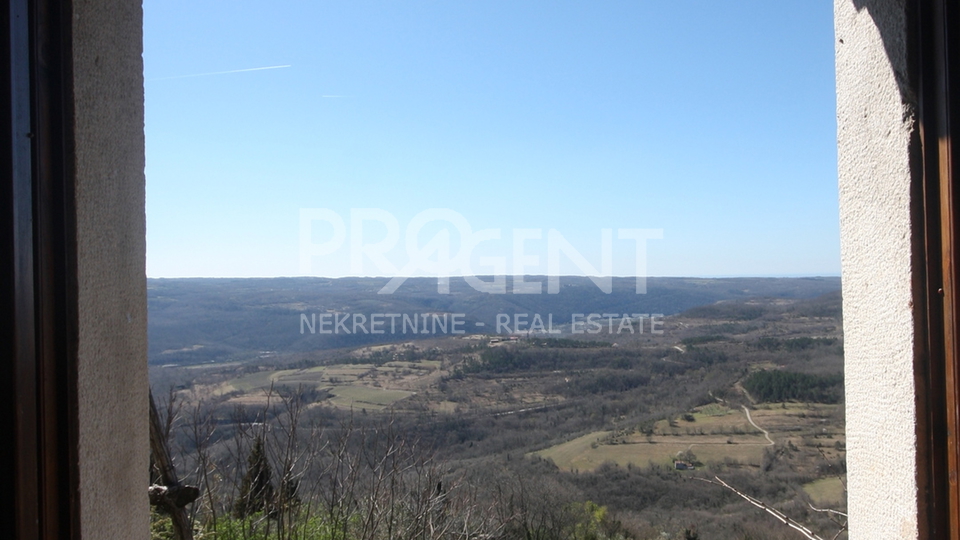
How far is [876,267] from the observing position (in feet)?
3.79

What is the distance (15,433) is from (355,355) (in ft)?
45.2

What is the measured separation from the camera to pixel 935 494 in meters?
1.01

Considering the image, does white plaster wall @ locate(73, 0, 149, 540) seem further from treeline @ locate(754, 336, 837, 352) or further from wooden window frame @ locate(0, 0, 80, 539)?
treeline @ locate(754, 336, 837, 352)

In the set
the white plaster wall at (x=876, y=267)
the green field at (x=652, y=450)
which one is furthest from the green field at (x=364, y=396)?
the white plaster wall at (x=876, y=267)

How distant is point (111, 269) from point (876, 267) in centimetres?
150

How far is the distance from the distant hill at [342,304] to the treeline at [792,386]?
7.76 ft

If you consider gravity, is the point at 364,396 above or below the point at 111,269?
below

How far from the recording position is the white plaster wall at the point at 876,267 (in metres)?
1.07

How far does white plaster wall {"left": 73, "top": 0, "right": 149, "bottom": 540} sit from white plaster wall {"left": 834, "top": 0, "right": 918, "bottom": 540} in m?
1.47

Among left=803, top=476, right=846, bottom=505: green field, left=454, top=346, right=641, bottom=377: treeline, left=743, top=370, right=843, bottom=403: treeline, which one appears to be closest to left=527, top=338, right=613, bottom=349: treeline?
left=454, top=346, right=641, bottom=377: treeline

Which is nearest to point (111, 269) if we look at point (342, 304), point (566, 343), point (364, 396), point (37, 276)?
point (37, 276)

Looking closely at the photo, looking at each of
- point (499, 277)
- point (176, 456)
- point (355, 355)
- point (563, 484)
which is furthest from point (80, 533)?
point (499, 277)

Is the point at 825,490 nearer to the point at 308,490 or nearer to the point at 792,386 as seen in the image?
the point at 792,386

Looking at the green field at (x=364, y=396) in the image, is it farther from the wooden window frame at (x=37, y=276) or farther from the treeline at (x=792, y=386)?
the wooden window frame at (x=37, y=276)
